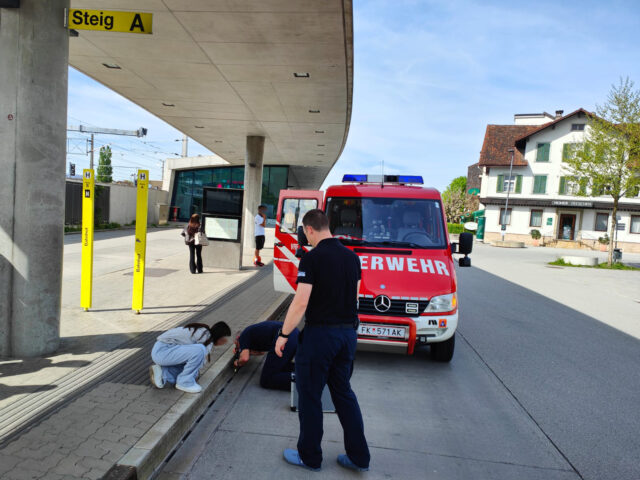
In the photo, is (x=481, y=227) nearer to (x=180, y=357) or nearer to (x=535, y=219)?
(x=535, y=219)

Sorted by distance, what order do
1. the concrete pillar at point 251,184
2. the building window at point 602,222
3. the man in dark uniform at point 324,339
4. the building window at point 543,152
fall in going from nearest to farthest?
the man in dark uniform at point 324,339 < the concrete pillar at point 251,184 < the building window at point 602,222 < the building window at point 543,152

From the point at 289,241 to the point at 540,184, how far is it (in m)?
40.5

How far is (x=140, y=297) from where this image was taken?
736 centimetres

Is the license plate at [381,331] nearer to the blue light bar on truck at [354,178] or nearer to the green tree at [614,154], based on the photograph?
the blue light bar on truck at [354,178]

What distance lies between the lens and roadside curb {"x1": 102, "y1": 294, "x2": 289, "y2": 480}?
307 cm

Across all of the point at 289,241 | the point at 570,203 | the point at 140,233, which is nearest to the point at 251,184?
the point at 289,241

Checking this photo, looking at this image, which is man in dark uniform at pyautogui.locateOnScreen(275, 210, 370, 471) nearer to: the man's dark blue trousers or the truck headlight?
the man's dark blue trousers

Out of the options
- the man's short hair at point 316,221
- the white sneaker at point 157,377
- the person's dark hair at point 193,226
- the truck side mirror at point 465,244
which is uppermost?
the man's short hair at point 316,221

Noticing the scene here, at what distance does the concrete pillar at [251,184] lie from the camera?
18859 millimetres

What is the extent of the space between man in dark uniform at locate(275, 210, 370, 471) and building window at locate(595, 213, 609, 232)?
151ft

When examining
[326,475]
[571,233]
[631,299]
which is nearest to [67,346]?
[326,475]

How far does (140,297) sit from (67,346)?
1.83 meters

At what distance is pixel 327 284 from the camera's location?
3297 mm

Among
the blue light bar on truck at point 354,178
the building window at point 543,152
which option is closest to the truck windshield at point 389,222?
the blue light bar on truck at point 354,178
